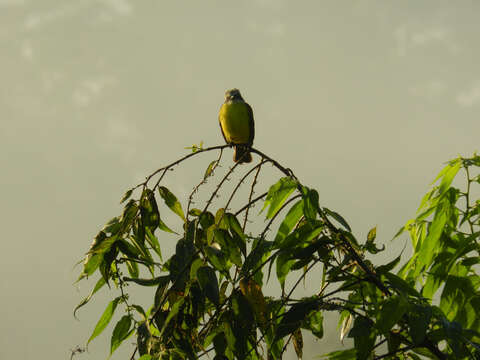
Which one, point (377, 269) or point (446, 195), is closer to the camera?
point (377, 269)

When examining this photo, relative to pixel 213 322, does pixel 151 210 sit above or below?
above

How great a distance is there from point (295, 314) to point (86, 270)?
0.81 m

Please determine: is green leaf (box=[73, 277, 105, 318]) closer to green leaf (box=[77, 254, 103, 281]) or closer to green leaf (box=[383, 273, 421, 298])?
green leaf (box=[77, 254, 103, 281])

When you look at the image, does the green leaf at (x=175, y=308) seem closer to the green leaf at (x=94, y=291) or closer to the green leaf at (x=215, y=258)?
the green leaf at (x=215, y=258)

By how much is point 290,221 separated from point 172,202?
0.54 m

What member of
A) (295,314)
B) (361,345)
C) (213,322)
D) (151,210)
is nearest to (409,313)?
(361,345)

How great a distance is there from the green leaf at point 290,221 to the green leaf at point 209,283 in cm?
32

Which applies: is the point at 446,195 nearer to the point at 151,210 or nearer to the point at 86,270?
the point at 151,210

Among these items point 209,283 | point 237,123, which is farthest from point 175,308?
point 237,123

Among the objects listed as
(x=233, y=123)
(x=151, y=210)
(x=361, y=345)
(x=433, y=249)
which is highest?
(x=233, y=123)

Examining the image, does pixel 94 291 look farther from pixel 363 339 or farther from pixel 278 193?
pixel 363 339

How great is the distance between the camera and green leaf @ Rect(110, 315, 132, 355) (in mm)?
2242

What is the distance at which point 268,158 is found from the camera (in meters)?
2.25

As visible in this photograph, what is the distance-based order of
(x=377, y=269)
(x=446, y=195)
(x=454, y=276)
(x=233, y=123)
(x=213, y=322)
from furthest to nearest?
(x=233, y=123) → (x=446, y=195) → (x=454, y=276) → (x=213, y=322) → (x=377, y=269)
